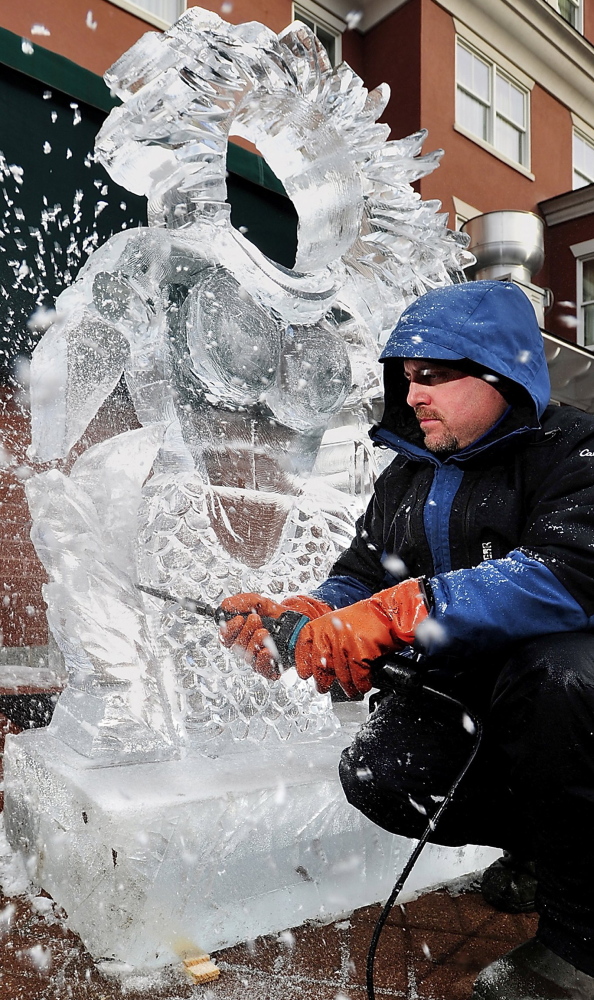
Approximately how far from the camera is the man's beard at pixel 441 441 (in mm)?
1666

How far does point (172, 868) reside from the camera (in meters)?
1.49

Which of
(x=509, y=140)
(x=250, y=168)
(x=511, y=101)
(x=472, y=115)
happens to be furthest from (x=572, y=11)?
(x=250, y=168)

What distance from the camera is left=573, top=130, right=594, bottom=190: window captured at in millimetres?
12211

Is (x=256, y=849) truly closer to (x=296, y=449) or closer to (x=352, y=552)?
(x=352, y=552)

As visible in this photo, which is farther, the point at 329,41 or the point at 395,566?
the point at 329,41

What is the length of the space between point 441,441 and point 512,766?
67 centimetres

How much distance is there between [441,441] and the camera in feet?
5.49

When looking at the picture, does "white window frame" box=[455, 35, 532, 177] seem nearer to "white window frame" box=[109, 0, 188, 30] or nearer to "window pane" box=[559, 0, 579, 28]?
"window pane" box=[559, 0, 579, 28]

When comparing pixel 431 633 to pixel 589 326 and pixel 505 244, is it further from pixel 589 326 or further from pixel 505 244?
pixel 589 326

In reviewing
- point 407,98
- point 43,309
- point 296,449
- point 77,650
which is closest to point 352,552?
point 296,449

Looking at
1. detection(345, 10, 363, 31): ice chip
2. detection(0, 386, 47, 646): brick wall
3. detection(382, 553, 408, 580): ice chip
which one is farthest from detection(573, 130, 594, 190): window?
detection(382, 553, 408, 580): ice chip

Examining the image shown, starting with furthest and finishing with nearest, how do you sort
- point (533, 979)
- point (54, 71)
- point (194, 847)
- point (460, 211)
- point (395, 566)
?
1. point (460, 211)
2. point (54, 71)
3. point (395, 566)
4. point (194, 847)
5. point (533, 979)

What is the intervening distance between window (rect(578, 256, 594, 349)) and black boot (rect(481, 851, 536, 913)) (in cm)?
1136

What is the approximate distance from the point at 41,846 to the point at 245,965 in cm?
53
